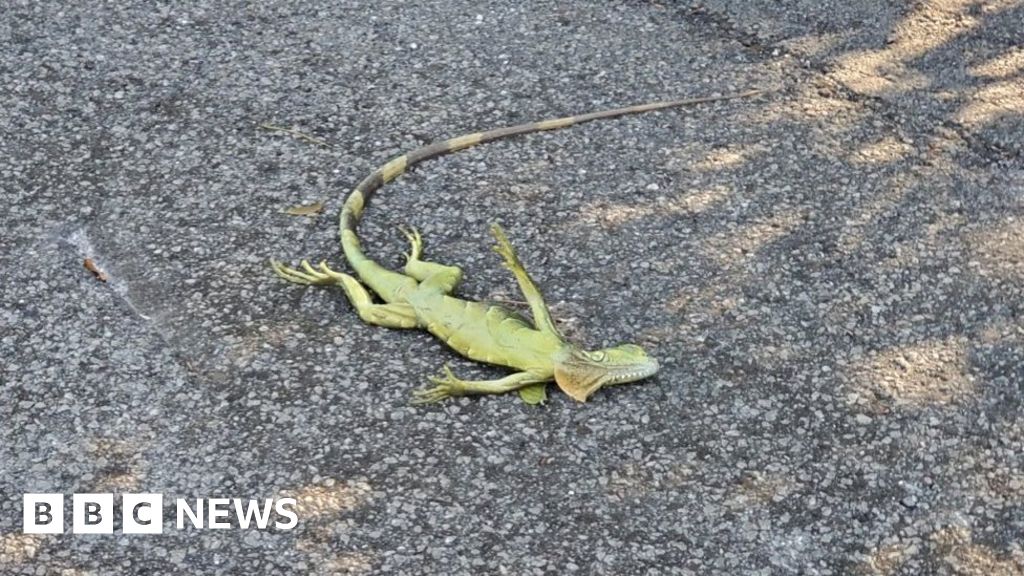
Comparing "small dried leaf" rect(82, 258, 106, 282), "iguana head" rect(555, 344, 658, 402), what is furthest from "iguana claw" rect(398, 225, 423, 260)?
"small dried leaf" rect(82, 258, 106, 282)

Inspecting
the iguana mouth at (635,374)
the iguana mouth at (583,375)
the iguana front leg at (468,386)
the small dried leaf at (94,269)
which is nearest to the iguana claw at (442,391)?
the iguana front leg at (468,386)

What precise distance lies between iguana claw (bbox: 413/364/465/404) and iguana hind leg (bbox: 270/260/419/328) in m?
0.28

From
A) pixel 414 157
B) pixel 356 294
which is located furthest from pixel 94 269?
pixel 414 157

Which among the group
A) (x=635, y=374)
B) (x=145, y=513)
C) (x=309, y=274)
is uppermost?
(x=635, y=374)

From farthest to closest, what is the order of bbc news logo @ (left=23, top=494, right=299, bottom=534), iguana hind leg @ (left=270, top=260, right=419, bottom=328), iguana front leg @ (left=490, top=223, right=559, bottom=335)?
iguana hind leg @ (left=270, top=260, right=419, bottom=328) → iguana front leg @ (left=490, top=223, right=559, bottom=335) → bbc news logo @ (left=23, top=494, right=299, bottom=534)

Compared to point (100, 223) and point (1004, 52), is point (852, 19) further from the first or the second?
point (100, 223)

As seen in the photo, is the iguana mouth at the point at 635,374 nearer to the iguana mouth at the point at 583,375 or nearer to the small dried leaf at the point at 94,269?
the iguana mouth at the point at 583,375

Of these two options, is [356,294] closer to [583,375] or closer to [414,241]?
[414,241]

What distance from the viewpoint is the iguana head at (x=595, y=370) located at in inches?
148

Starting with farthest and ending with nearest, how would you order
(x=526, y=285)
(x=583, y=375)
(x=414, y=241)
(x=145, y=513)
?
(x=414, y=241) < (x=526, y=285) < (x=583, y=375) < (x=145, y=513)

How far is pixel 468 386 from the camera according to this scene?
3.78 metres

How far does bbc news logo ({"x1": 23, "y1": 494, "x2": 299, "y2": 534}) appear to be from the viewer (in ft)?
11.4

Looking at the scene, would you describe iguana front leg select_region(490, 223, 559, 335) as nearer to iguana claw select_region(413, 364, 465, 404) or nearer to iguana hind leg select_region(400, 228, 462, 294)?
iguana hind leg select_region(400, 228, 462, 294)

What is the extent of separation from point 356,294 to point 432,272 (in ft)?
0.80
